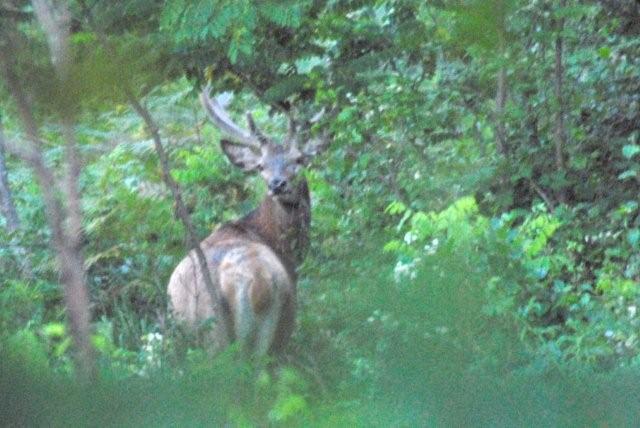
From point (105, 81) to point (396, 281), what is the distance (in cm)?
76

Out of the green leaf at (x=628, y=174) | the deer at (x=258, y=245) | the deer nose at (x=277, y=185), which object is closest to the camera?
the deer at (x=258, y=245)

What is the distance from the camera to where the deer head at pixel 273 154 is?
33.2 feet

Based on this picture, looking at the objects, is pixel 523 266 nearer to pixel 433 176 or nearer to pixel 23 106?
pixel 433 176

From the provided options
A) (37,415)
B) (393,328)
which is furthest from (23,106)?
(393,328)

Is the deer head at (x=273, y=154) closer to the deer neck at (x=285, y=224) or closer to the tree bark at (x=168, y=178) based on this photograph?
the deer neck at (x=285, y=224)

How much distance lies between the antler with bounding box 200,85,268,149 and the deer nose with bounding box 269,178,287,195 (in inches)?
15.2

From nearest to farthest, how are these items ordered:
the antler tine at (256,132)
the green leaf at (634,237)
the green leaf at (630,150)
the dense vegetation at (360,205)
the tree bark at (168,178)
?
1. the dense vegetation at (360,205)
2. the tree bark at (168,178)
3. the green leaf at (634,237)
4. the green leaf at (630,150)
5. the antler tine at (256,132)

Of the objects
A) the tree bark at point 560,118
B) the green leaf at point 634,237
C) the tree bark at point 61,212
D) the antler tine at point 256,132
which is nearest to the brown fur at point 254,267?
the antler tine at point 256,132

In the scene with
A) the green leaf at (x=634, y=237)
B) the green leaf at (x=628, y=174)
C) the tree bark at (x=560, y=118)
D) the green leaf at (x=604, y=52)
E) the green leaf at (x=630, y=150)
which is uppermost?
the green leaf at (x=604, y=52)

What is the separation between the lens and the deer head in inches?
398

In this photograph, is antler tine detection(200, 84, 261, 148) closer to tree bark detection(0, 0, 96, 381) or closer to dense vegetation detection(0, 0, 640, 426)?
dense vegetation detection(0, 0, 640, 426)

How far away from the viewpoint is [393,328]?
7.70ft

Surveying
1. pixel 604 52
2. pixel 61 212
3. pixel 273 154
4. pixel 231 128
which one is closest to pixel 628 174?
pixel 604 52

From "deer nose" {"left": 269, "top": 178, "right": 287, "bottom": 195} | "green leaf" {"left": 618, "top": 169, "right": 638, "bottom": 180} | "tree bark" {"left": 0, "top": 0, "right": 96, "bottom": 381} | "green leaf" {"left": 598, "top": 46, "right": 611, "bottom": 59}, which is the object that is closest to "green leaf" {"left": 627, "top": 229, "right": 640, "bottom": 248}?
"green leaf" {"left": 618, "top": 169, "right": 638, "bottom": 180}
